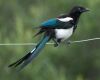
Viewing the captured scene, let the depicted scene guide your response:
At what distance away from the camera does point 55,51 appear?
61.1 feet

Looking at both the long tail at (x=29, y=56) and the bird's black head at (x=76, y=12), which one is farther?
the bird's black head at (x=76, y=12)

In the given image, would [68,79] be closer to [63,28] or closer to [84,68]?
[84,68]

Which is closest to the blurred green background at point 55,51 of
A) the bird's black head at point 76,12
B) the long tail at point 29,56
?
the bird's black head at point 76,12

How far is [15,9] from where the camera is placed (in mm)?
22797

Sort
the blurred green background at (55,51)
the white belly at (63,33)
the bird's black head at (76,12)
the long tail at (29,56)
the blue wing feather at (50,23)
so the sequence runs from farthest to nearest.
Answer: the blurred green background at (55,51)
the bird's black head at (76,12)
the white belly at (63,33)
the blue wing feather at (50,23)
the long tail at (29,56)

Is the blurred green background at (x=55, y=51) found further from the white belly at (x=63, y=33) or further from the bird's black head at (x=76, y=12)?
the white belly at (x=63, y=33)

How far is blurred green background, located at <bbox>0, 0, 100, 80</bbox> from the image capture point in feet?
57.2

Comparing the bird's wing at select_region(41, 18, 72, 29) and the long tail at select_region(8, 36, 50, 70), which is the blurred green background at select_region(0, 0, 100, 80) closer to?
the bird's wing at select_region(41, 18, 72, 29)

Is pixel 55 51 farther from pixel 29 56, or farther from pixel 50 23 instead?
pixel 29 56

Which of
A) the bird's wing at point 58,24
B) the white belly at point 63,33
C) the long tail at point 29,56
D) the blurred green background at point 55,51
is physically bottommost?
the blurred green background at point 55,51

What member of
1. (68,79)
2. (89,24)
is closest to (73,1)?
(89,24)

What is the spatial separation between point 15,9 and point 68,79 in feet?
16.5

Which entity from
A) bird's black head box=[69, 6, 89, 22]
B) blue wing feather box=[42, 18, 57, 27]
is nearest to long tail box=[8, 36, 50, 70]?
blue wing feather box=[42, 18, 57, 27]

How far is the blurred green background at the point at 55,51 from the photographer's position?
17.4 meters
